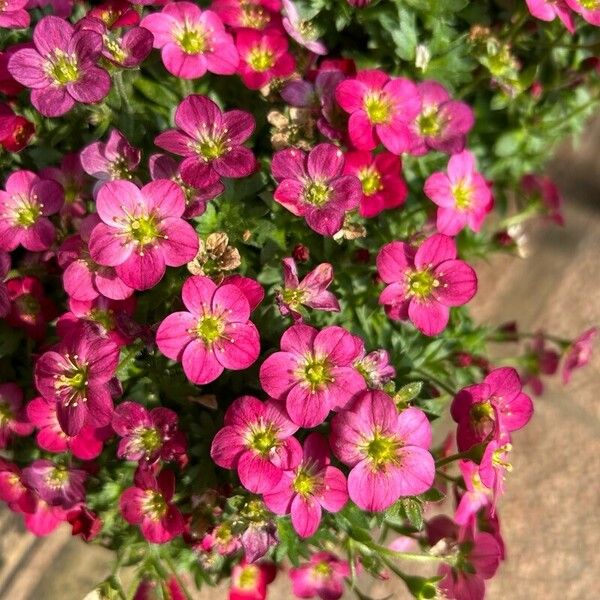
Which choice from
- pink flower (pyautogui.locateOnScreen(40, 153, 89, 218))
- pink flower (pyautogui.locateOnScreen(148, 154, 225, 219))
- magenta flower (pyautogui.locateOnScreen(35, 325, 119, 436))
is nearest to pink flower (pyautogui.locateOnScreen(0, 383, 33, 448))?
magenta flower (pyautogui.locateOnScreen(35, 325, 119, 436))

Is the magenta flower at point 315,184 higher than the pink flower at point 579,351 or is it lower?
higher

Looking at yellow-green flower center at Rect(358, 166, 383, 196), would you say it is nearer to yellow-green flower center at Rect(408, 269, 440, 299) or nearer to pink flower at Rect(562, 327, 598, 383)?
yellow-green flower center at Rect(408, 269, 440, 299)

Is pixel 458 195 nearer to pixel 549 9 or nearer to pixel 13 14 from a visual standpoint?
pixel 549 9

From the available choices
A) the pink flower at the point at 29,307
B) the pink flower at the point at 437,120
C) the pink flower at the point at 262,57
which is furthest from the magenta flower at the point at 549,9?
the pink flower at the point at 29,307

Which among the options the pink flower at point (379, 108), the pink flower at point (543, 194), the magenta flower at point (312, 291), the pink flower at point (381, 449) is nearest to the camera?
the pink flower at point (381, 449)

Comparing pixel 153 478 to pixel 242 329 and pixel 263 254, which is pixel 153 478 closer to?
pixel 242 329

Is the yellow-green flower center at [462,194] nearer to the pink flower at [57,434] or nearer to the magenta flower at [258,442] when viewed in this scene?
the magenta flower at [258,442]

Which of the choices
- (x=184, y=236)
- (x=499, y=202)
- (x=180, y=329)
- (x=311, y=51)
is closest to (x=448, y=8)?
(x=311, y=51)
